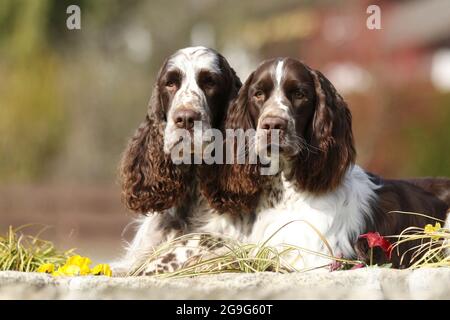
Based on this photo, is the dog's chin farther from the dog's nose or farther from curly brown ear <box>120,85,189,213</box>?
curly brown ear <box>120,85,189,213</box>

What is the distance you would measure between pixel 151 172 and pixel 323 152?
1.11 metres

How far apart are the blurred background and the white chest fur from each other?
7781 mm

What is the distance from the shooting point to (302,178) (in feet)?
18.0

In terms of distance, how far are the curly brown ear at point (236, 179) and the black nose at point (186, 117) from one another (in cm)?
26

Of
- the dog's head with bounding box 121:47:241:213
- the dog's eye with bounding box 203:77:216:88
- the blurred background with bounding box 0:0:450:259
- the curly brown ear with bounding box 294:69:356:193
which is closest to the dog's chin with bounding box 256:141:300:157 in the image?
the curly brown ear with bounding box 294:69:356:193

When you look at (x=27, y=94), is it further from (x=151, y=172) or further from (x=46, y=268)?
(x=46, y=268)

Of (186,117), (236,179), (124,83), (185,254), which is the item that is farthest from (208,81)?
(124,83)

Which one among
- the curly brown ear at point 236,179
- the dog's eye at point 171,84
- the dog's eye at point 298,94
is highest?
the dog's eye at point 171,84

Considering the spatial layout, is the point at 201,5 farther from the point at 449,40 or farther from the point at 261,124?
the point at 261,124

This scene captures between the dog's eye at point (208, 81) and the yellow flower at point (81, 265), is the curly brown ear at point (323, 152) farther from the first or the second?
the yellow flower at point (81, 265)

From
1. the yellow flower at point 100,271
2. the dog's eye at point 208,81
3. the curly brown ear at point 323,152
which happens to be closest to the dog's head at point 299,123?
the curly brown ear at point 323,152

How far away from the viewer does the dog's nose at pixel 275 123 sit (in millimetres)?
5164

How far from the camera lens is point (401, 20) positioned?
88.7 feet

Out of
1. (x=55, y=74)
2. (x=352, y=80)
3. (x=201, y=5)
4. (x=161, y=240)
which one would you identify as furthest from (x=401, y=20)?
(x=161, y=240)
